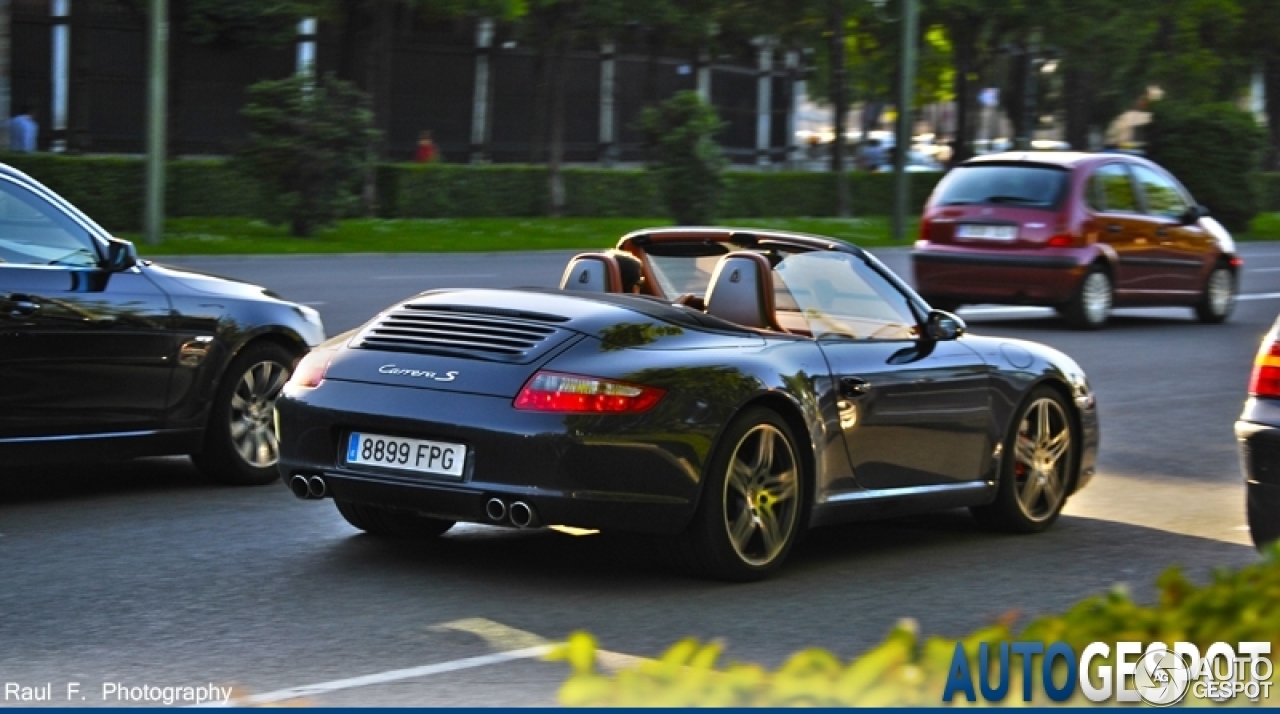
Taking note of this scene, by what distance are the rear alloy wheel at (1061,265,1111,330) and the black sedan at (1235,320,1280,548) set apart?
12.0 metres

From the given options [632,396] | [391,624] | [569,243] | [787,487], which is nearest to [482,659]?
[391,624]

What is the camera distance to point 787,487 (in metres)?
7.72

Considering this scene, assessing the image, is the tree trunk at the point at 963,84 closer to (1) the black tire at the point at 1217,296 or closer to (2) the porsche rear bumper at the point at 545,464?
(1) the black tire at the point at 1217,296

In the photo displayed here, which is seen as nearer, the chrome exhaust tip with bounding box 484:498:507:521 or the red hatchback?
the chrome exhaust tip with bounding box 484:498:507:521

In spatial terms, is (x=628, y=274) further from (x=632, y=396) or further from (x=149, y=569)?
(x=149, y=569)

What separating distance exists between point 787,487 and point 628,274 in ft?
4.61

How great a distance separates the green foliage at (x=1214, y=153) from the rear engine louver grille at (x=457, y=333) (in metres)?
36.5

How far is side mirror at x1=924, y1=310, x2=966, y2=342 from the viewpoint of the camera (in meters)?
8.70

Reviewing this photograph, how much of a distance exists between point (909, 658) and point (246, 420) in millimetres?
6454

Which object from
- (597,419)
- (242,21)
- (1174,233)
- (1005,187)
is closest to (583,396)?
(597,419)

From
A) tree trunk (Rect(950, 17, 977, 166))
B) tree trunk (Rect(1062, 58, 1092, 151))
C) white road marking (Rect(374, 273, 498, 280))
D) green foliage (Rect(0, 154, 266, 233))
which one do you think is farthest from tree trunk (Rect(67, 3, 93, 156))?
tree trunk (Rect(1062, 58, 1092, 151))

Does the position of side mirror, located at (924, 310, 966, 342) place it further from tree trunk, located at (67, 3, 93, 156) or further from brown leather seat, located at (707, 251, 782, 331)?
tree trunk, located at (67, 3, 93, 156)

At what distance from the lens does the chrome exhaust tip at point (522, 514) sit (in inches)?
281

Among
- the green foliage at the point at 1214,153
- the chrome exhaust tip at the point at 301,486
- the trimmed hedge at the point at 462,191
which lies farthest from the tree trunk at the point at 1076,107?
the chrome exhaust tip at the point at 301,486
